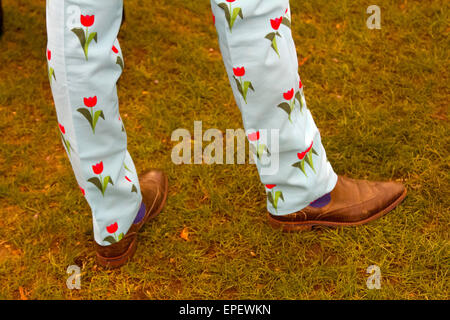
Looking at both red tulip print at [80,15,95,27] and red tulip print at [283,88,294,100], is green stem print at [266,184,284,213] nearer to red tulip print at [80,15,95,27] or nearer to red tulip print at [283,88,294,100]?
red tulip print at [283,88,294,100]

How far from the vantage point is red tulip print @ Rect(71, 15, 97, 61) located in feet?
3.71

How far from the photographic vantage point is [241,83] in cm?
130

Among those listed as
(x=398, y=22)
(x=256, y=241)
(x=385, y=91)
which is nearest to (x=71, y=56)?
(x=256, y=241)

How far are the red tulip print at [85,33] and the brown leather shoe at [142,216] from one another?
697mm

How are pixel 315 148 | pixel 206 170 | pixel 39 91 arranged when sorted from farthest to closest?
pixel 39 91 → pixel 206 170 → pixel 315 148

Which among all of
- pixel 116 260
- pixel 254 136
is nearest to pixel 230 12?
pixel 254 136

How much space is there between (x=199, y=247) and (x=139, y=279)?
0.23 m

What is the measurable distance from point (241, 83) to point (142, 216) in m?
0.68

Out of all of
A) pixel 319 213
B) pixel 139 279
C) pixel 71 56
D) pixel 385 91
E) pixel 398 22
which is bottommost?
pixel 139 279

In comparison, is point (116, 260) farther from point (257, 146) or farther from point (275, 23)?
point (275, 23)

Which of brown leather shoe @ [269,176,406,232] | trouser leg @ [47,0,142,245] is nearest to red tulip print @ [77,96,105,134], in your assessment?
trouser leg @ [47,0,142,245]

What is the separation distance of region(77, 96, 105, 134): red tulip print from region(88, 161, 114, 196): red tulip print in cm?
12

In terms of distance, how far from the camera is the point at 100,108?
1.29 metres

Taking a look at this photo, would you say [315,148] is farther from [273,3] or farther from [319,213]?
[273,3]
